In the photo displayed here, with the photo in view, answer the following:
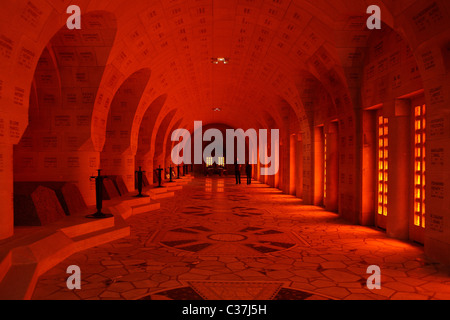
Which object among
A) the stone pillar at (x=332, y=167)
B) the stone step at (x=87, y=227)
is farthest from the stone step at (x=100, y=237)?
the stone pillar at (x=332, y=167)

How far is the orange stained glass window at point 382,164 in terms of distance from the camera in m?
8.52

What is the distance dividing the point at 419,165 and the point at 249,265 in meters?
4.25

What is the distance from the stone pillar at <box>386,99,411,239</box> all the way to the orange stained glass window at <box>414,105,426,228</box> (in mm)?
212

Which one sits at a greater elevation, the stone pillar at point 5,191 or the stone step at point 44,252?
the stone pillar at point 5,191

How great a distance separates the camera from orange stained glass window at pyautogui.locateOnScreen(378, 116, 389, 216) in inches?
336

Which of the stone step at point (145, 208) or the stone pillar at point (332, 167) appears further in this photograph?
the stone pillar at point (332, 167)

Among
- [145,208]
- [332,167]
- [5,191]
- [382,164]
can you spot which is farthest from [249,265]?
[332,167]

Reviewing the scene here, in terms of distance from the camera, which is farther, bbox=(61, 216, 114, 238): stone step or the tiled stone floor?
bbox=(61, 216, 114, 238): stone step

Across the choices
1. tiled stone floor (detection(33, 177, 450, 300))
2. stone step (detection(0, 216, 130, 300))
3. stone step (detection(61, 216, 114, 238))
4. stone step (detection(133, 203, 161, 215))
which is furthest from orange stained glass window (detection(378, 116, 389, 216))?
stone step (detection(133, 203, 161, 215))

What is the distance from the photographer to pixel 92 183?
10.2m

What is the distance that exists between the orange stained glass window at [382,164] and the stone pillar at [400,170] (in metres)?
0.91

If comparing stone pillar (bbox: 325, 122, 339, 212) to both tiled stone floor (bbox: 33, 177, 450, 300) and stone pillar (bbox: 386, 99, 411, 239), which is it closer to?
tiled stone floor (bbox: 33, 177, 450, 300)

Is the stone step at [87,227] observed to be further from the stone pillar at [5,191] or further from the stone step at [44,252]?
the stone pillar at [5,191]

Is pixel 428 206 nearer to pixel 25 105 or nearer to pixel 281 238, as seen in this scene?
pixel 281 238
